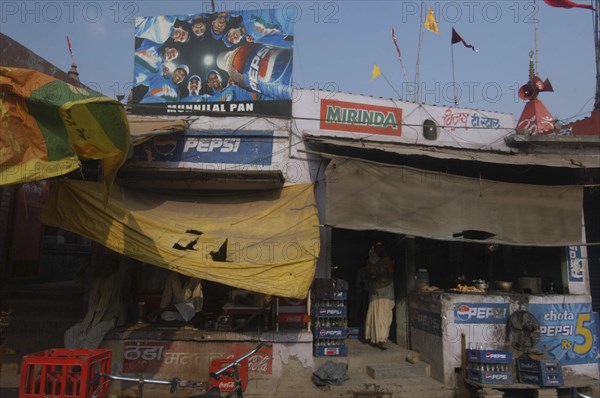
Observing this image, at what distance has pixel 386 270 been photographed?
7.94 metres

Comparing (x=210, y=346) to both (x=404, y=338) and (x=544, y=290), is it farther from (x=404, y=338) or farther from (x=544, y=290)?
(x=544, y=290)

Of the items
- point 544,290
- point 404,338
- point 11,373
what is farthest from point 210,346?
point 544,290

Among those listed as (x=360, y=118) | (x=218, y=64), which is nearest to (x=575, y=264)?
(x=360, y=118)

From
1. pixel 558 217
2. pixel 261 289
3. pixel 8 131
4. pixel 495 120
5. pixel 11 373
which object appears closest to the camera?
pixel 8 131

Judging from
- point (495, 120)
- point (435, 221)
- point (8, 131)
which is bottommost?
point (435, 221)

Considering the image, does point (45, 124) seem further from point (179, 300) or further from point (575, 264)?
point (575, 264)

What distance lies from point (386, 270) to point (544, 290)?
3189 mm

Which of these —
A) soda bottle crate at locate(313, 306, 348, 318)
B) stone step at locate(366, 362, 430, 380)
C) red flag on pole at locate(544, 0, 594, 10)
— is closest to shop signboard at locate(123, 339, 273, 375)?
soda bottle crate at locate(313, 306, 348, 318)

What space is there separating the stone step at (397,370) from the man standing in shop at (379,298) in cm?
74

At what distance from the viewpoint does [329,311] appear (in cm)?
727

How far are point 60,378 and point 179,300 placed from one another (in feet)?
9.83

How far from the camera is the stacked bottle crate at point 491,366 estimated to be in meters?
6.58

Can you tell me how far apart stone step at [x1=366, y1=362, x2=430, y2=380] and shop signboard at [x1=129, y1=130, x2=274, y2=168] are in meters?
4.08

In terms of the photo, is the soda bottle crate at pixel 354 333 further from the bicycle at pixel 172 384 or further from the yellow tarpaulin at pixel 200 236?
the bicycle at pixel 172 384
